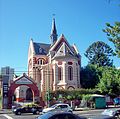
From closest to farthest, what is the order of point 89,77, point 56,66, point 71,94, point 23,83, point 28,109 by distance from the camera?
point 28,109 → point 71,94 → point 23,83 → point 56,66 → point 89,77

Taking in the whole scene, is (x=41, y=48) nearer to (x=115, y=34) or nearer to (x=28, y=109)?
(x=28, y=109)

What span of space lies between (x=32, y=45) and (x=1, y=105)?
26.6m

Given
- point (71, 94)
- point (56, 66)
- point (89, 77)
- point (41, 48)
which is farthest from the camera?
point (41, 48)

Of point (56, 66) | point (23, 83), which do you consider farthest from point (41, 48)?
point (23, 83)

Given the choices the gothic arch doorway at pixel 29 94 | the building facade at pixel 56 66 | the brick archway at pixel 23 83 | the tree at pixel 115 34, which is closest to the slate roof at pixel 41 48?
the building facade at pixel 56 66

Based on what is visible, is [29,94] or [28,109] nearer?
[28,109]

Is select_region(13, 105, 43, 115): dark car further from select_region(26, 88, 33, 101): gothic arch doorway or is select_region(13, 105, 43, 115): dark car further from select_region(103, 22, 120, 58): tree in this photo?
select_region(26, 88, 33, 101): gothic arch doorway

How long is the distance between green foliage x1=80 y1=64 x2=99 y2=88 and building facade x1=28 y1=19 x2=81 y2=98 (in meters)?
2.86

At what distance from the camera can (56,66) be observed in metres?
70.5

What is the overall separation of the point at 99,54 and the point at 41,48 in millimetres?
21745

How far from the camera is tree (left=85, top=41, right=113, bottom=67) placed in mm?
92500

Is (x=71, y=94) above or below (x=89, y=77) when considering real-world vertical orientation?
below

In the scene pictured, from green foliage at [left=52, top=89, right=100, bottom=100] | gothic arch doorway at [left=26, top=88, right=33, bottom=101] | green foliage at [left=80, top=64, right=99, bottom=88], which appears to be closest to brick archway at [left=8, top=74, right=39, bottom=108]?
green foliage at [left=52, top=89, right=100, bottom=100]

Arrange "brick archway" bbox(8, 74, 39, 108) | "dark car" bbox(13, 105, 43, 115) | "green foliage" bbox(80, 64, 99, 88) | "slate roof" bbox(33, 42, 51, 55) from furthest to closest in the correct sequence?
1. "slate roof" bbox(33, 42, 51, 55)
2. "green foliage" bbox(80, 64, 99, 88)
3. "brick archway" bbox(8, 74, 39, 108)
4. "dark car" bbox(13, 105, 43, 115)
